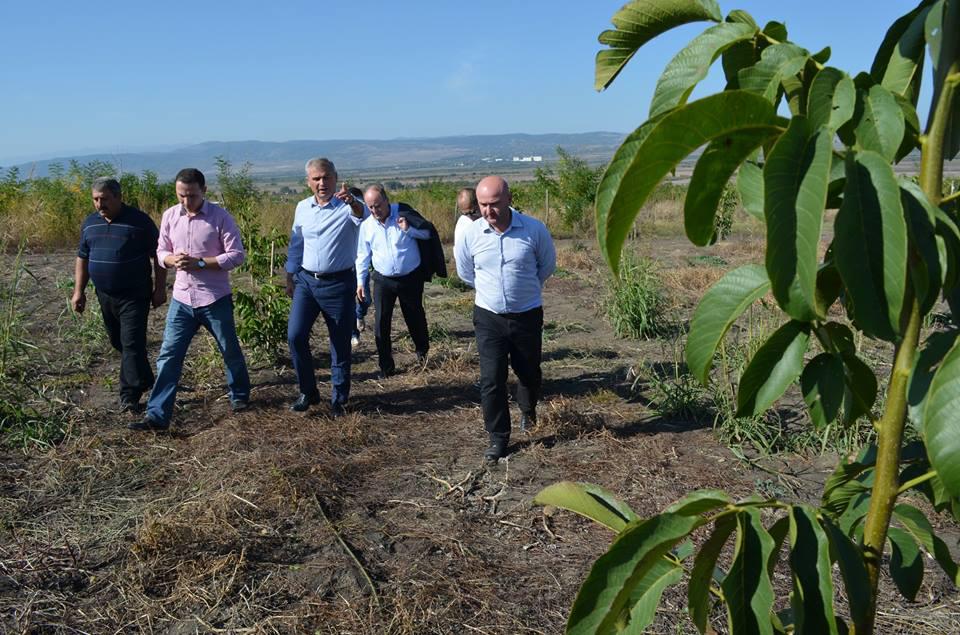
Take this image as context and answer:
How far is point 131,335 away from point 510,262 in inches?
110

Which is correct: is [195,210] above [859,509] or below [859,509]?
above

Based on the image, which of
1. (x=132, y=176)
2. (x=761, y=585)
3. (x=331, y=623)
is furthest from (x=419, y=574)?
(x=132, y=176)

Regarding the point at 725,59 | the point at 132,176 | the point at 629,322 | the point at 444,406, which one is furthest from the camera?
the point at 132,176

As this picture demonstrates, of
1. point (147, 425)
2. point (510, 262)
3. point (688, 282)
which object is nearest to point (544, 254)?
point (510, 262)

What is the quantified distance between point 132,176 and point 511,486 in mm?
15626

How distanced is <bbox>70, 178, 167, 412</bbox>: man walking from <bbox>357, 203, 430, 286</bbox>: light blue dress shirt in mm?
1828

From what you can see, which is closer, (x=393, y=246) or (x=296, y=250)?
(x=296, y=250)

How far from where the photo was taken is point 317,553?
12.6 ft

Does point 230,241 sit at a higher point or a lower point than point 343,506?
higher

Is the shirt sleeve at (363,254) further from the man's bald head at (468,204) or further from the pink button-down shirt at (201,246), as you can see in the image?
the pink button-down shirt at (201,246)

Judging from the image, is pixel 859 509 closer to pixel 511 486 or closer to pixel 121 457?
pixel 511 486

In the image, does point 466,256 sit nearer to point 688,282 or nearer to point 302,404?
point 302,404

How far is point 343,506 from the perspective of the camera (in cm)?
438

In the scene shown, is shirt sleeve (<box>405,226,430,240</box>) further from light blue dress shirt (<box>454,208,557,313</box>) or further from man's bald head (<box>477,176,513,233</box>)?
man's bald head (<box>477,176,513,233</box>)
